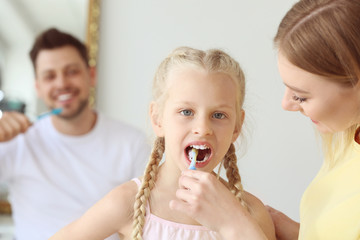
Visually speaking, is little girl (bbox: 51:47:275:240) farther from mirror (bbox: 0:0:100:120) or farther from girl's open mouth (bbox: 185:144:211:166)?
mirror (bbox: 0:0:100:120)

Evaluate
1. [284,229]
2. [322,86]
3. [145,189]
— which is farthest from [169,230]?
[322,86]

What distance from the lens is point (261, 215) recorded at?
3.80ft

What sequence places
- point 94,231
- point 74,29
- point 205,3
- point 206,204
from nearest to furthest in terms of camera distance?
point 206,204 < point 94,231 < point 205,3 < point 74,29

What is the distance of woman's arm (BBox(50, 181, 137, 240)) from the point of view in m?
1.08

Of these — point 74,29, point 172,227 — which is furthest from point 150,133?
point 74,29

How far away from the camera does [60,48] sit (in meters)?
2.15

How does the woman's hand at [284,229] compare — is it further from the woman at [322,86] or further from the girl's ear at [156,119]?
the girl's ear at [156,119]

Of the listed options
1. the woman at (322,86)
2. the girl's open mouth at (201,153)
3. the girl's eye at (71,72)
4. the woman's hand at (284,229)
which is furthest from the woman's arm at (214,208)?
the girl's eye at (71,72)

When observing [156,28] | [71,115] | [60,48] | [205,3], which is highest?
[205,3]

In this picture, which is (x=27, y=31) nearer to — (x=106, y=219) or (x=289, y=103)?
A: (x=106, y=219)

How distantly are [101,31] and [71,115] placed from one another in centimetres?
63

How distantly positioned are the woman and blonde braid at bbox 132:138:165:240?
17 cm

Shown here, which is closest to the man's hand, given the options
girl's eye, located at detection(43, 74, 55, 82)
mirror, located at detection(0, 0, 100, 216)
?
girl's eye, located at detection(43, 74, 55, 82)

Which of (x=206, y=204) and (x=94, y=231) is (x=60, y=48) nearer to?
(x=94, y=231)
